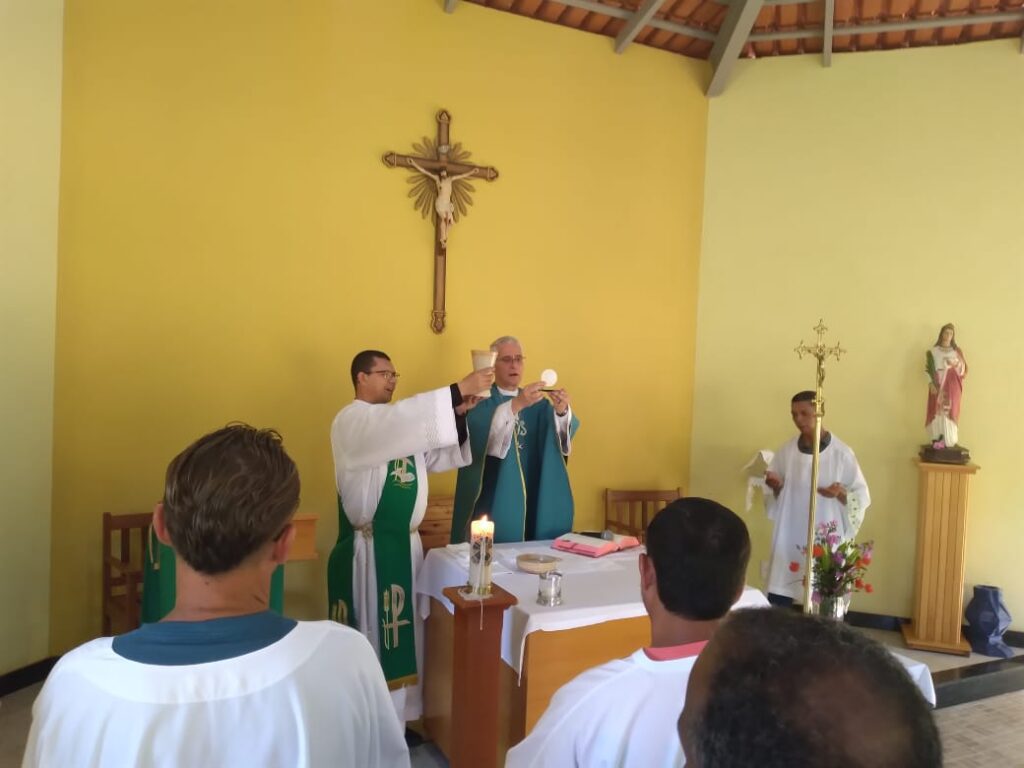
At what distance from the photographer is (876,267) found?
590 centimetres

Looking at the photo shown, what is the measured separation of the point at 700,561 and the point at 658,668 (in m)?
0.23

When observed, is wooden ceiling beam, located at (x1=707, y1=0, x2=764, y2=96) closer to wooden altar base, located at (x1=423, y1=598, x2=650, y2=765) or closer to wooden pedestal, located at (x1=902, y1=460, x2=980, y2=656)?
wooden pedestal, located at (x1=902, y1=460, x2=980, y2=656)

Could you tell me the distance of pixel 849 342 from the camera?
5.93 metres

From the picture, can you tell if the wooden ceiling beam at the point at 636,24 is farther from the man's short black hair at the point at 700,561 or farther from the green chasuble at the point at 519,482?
the man's short black hair at the point at 700,561

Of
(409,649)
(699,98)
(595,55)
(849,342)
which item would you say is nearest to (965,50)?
(699,98)

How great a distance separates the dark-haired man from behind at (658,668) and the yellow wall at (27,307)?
12.2ft

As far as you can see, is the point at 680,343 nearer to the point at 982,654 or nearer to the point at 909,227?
the point at 909,227

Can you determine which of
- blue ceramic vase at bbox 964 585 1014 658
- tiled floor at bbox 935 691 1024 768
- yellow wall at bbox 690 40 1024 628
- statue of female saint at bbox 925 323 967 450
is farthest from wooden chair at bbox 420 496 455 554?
blue ceramic vase at bbox 964 585 1014 658

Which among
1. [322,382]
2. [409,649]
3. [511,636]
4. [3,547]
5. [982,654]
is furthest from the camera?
[982,654]

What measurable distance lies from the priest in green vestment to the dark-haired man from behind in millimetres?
2579

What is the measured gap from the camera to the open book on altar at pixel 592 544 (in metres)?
3.59

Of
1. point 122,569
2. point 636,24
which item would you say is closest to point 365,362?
point 122,569

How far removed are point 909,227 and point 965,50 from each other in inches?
54.0

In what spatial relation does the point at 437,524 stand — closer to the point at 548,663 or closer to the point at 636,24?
the point at 548,663
